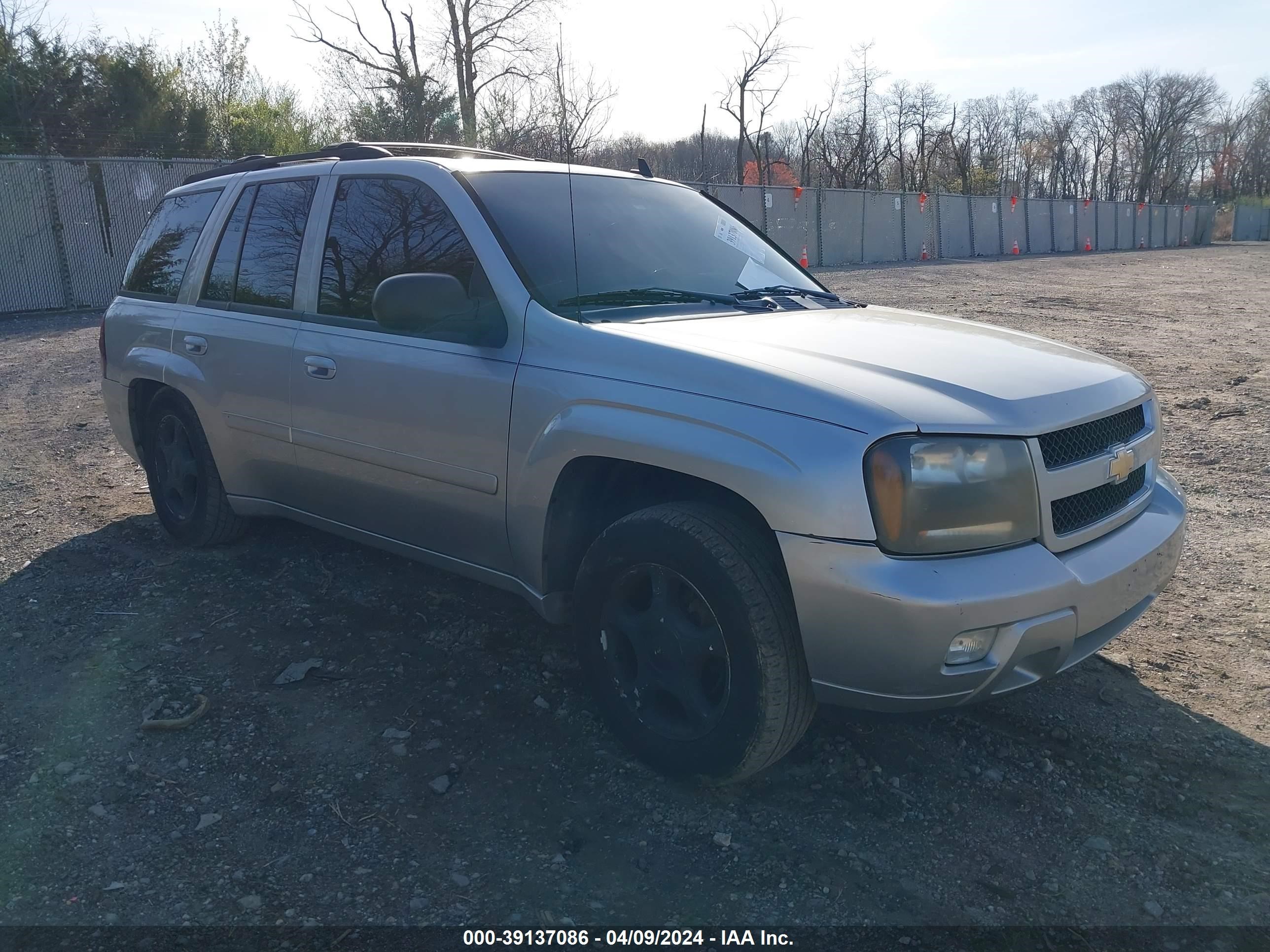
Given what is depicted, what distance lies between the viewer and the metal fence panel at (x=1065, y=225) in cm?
4509

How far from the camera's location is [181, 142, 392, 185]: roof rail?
4.11 m

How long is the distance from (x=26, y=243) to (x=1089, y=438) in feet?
63.2

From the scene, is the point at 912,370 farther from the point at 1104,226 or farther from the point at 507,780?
the point at 1104,226

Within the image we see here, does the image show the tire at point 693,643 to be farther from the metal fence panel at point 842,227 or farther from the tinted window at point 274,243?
the metal fence panel at point 842,227

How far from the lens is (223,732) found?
329cm

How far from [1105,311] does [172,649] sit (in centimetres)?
1536

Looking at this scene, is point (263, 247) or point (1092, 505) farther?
point (263, 247)

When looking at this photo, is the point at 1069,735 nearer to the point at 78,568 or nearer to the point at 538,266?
the point at 538,266

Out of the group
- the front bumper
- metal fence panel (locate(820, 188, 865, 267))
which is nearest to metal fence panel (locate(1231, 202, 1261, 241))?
metal fence panel (locate(820, 188, 865, 267))

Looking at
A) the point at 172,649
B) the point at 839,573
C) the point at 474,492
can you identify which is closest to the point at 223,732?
the point at 172,649

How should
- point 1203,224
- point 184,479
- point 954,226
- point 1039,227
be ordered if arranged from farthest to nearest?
point 1203,224 → point 1039,227 → point 954,226 → point 184,479

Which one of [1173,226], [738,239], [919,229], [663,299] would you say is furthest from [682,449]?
[1173,226]

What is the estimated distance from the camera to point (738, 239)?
4.15 meters

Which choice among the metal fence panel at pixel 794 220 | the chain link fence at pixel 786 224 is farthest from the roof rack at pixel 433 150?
the metal fence panel at pixel 794 220
